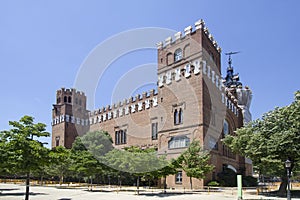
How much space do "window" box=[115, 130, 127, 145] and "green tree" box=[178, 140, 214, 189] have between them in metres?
21.5

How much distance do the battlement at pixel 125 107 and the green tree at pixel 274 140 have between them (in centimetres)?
2150

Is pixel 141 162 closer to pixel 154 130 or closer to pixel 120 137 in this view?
pixel 154 130

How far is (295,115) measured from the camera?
2573cm

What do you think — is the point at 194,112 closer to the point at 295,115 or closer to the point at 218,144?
the point at 218,144

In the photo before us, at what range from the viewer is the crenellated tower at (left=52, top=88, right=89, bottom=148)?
63.6m

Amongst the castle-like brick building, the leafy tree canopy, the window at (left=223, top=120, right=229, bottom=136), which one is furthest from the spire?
the leafy tree canopy

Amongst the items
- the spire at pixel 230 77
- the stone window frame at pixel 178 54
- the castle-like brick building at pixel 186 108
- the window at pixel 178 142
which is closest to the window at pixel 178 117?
the castle-like brick building at pixel 186 108

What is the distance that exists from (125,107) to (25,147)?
3552 centimetres

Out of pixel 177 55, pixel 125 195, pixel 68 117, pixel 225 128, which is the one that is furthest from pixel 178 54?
pixel 68 117

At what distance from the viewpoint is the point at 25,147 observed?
20.4m

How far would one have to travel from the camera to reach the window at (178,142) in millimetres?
38625

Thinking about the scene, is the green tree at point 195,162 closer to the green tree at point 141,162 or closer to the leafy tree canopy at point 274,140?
the green tree at point 141,162

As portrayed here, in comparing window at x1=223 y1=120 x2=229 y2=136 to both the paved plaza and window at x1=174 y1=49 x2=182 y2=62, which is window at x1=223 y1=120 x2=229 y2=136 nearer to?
window at x1=174 y1=49 x2=182 y2=62

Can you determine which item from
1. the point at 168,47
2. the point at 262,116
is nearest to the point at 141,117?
the point at 168,47
